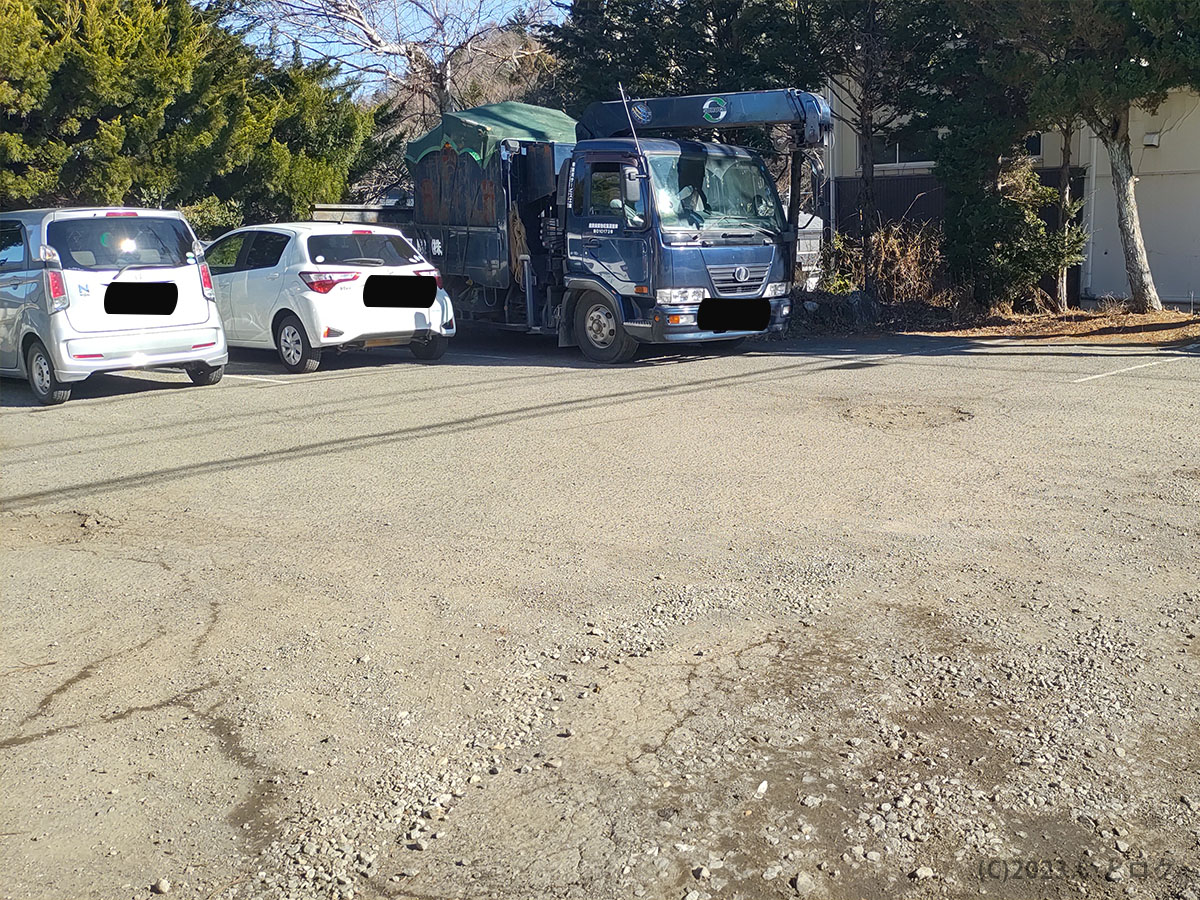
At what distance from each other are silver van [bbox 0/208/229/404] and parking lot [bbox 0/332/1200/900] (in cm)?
209

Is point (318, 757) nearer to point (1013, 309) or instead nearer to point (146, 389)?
point (146, 389)

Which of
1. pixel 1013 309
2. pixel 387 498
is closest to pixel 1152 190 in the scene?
pixel 1013 309

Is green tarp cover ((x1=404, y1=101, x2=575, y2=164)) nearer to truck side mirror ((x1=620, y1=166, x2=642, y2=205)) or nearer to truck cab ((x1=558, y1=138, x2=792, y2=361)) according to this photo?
truck cab ((x1=558, y1=138, x2=792, y2=361))

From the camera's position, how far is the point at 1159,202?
19.2m

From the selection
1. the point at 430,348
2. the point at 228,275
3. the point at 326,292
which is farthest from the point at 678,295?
the point at 228,275

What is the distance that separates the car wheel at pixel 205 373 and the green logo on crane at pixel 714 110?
20.5 feet

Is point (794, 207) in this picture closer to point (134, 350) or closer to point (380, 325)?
point (380, 325)

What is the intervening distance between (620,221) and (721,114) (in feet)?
6.71

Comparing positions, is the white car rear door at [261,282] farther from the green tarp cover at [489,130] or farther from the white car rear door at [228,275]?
the green tarp cover at [489,130]

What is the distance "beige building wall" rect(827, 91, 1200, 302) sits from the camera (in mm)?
18750

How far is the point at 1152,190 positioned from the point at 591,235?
10852 millimetres

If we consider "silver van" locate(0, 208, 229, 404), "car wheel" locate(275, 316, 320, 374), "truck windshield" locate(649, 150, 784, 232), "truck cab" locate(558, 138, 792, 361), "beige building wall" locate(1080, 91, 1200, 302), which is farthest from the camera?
"beige building wall" locate(1080, 91, 1200, 302)

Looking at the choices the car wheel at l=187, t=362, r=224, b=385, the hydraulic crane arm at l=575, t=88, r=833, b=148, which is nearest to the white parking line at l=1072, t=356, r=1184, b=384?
the hydraulic crane arm at l=575, t=88, r=833, b=148

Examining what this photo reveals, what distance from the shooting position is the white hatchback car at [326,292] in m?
13.2
